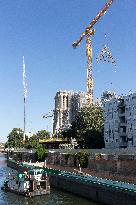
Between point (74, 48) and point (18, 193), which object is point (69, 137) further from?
point (18, 193)

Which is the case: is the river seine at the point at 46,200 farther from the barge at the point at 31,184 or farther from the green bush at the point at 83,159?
the green bush at the point at 83,159

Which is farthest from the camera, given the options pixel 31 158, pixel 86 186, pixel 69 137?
pixel 69 137

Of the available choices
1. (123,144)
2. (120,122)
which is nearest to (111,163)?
(123,144)

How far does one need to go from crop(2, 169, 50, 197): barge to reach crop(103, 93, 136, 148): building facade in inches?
2221

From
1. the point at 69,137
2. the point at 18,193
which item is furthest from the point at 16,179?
the point at 69,137

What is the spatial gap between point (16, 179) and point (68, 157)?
32369 mm

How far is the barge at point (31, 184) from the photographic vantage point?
67.7 meters

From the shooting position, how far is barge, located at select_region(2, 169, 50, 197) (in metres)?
67.7

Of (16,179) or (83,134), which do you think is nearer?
(16,179)

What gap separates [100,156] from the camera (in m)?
84.4

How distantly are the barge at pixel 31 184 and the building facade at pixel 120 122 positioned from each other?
185ft

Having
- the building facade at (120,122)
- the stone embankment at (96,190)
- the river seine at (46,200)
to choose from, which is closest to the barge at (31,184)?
the river seine at (46,200)

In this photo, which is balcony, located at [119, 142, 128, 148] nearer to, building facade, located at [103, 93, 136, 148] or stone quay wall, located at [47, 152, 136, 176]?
building facade, located at [103, 93, 136, 148]

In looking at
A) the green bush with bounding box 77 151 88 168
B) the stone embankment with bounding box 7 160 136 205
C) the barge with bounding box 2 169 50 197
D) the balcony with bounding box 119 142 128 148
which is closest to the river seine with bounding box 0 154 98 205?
the barge with bounding box 2 169 50 197
